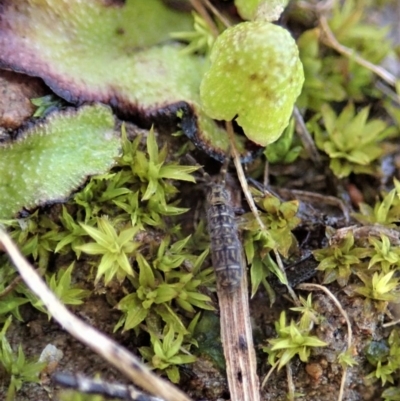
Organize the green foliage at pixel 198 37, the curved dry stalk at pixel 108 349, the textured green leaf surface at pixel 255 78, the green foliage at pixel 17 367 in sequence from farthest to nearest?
the green foliage at pixel 198 37 → the textured green leaf surface at pixel 255 78 → the green foliage at pixel 17 367 → the curved dry stalk at pixel 108 349

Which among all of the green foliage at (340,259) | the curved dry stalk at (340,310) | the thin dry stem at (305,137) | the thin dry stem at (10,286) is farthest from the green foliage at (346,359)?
the thin dry stem at (10,286)

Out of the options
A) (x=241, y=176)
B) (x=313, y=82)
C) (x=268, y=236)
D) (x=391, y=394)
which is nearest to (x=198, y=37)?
(x=313, y=82)

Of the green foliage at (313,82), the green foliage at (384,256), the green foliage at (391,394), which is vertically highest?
the green foliage at (313,82)

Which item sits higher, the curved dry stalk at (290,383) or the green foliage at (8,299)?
the green foliage at (8,299)

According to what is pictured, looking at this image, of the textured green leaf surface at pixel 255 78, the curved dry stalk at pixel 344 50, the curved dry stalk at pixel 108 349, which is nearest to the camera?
the curved dry stalk at pixel 108 349

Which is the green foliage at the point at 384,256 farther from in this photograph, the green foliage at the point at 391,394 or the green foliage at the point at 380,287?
the green foliage at the point at 391,394

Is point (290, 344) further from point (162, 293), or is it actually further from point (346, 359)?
point (162, 293)

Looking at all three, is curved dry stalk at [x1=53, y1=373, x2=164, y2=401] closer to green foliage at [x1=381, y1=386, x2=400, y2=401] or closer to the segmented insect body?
the segmented insect body
